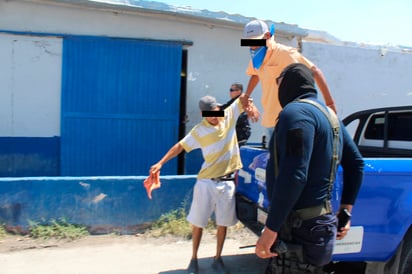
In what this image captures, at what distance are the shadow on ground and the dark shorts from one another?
7.28ft

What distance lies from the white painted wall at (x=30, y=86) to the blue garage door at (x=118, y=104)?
0.17m

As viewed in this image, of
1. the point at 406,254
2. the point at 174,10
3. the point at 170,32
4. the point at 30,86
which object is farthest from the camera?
the point at 170,32

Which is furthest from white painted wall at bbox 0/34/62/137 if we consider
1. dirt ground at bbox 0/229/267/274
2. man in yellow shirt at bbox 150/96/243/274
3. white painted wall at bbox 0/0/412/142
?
man in yellow shirt at bbox 150/96/243/274

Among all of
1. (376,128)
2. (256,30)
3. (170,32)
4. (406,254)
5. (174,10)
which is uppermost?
(174,10)

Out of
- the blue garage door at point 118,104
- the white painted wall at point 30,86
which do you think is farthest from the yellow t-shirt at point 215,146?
the white painted wall at point 30,86

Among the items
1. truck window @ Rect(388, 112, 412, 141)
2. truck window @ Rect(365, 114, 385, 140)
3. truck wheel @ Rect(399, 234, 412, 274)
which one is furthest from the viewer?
truck window @ Rect(365, 114, 385, 140)

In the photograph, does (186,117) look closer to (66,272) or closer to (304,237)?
(66,272)

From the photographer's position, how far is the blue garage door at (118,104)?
6816mm

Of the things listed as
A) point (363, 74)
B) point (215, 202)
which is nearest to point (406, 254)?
point (215, 202)

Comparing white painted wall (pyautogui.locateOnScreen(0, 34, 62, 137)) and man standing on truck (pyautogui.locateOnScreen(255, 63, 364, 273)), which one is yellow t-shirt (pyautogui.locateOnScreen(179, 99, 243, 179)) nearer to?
man standing on truck (pyautogui.locateOnScreen(255, 63, 364, 273))

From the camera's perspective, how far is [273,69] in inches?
149

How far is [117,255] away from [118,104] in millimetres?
3048

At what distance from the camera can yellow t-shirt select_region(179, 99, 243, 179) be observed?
4.16m

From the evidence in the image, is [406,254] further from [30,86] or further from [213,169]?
[30,86]
